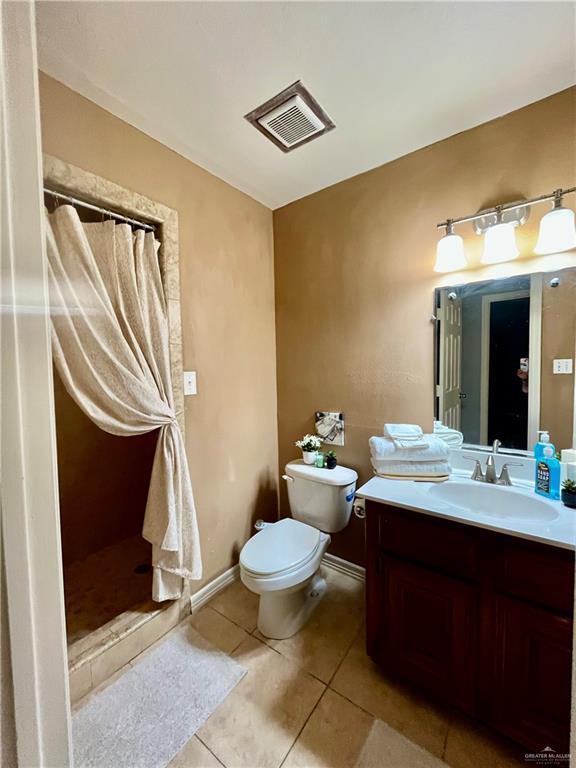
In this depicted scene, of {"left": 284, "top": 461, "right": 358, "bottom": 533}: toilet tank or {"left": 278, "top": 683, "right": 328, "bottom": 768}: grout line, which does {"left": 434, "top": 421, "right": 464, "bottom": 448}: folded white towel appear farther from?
{"left": 278, "top": 683, "right": 328, "bottom": 768}: grout line

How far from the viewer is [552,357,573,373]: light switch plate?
1.25 meters

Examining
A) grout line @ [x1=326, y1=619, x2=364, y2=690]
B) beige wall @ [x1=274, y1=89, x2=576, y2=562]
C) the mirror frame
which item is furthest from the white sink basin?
grout line @ [x1=326, y1=619, x2=364, y2=690]

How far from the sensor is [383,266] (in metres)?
1.73

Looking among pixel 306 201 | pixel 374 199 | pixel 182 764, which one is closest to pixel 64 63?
pixel 306 201

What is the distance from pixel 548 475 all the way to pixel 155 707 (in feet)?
5.95

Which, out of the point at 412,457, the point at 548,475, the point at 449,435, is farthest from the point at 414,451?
the point at 548,475

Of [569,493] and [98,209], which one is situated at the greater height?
[98,209]

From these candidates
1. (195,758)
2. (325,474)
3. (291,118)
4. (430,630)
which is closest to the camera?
(195,758)

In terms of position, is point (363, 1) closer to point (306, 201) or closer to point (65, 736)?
point (306, 201)

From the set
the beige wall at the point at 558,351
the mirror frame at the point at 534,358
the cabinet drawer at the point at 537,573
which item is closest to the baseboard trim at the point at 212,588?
the cabinet drawer at the point at 537,573

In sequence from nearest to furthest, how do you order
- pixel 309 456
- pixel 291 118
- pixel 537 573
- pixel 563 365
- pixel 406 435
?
pixel 537 573 → pixel 563 365 → pixel 291 118 → pixel 406 435 → pixel 309 456

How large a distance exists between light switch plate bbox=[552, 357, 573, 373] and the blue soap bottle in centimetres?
33

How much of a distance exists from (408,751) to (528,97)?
258 cm

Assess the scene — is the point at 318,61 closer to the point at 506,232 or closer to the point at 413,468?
the point at 506,232
